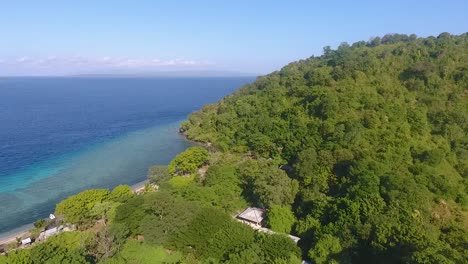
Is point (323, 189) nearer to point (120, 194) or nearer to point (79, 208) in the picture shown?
point (120, 194)

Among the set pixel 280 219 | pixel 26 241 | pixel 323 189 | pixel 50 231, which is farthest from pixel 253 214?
pixel 26 241

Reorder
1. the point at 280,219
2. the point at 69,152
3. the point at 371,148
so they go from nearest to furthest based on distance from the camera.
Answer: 1. the point at 280,219
2. the point at 371,148
3. the point at 69,152

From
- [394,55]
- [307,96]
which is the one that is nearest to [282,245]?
[307,96]

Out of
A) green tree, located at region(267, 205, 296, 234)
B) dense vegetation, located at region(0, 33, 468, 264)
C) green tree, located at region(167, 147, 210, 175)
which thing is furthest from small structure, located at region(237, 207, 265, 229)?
green tree, located at region(167, 147, 210, 175)

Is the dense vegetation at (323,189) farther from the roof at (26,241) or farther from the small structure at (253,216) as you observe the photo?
the roof at (26,241)

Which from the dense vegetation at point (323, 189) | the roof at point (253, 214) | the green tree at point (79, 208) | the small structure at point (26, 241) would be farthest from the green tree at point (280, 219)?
the small structure at point (26, 241)

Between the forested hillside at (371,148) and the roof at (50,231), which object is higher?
the forested hillside at (371,148)
